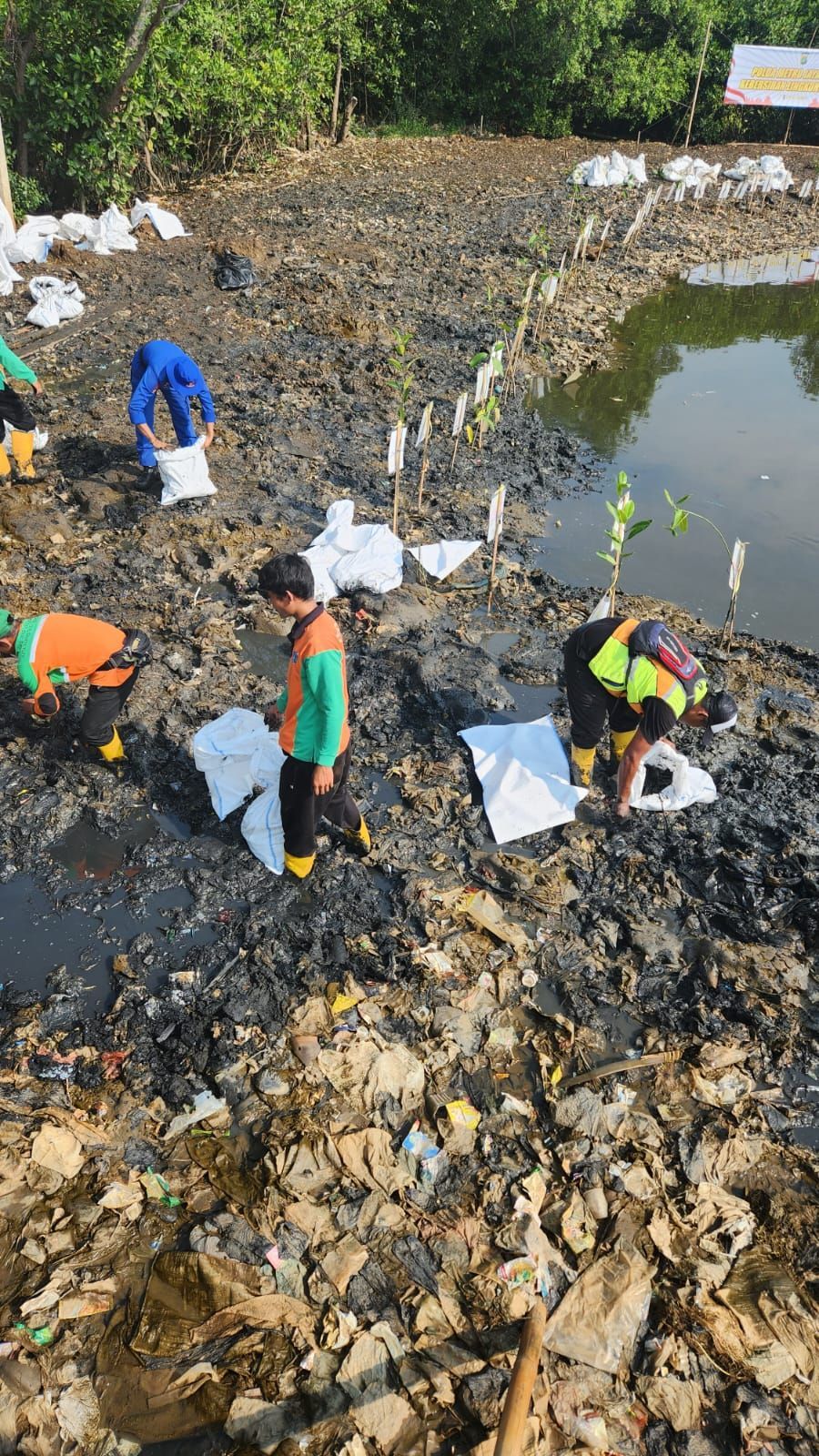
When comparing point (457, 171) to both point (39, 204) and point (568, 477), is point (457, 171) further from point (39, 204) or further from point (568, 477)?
point (568, 477)

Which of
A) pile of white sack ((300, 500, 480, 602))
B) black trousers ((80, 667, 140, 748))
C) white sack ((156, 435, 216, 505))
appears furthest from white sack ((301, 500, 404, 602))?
black trousers ((80, 667, 140, 748))

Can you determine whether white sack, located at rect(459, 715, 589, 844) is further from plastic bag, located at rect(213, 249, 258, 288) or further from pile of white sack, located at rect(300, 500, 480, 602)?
plastic bag, located at rect(213, 249, 258, 288)

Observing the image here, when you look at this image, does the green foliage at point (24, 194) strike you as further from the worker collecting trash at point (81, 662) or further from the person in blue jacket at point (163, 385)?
the worker collecting trash at point (81, 662)

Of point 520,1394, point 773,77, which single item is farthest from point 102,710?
point 773,77

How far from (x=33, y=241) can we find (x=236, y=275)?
2.57 m

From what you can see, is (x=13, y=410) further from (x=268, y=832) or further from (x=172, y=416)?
(x=268, y=832)

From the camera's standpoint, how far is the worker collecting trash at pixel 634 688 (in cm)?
405

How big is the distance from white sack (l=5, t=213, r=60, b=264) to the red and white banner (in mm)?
17932

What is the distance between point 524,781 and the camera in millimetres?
4547

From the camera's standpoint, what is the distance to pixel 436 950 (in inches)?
151

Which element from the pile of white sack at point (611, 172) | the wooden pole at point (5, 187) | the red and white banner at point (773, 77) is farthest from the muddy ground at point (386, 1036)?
the red and white banner at point (773, 77)

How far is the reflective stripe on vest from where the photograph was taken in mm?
4055

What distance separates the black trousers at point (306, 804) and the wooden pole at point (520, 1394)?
79.0 inches

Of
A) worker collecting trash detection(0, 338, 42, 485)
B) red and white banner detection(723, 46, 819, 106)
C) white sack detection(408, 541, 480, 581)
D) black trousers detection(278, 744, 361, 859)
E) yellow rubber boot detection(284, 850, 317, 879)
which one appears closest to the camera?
black trousers detection(278, 744, 361, 859)
